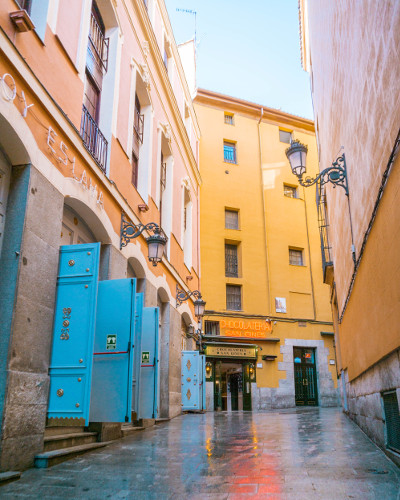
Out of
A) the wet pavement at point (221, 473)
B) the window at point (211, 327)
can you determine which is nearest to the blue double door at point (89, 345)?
the wet pavement at point (221, 473)

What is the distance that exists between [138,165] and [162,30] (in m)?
5.81

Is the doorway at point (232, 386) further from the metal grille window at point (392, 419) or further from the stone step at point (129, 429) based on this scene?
the metal grille window at point (392, 419)

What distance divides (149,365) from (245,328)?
43.4 ft

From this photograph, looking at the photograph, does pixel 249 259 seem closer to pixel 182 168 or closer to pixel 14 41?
pixel 182 168

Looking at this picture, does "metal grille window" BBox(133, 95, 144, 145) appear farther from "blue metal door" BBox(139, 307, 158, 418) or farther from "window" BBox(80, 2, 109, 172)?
"blue metal door" BBox(139, 307, 158, 418)

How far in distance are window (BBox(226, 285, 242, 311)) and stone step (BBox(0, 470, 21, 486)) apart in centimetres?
1829

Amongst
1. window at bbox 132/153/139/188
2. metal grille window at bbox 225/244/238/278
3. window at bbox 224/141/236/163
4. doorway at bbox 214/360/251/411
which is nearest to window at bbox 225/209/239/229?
metal grille window at bbox 225/244/238/278

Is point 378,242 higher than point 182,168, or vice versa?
point 182,168

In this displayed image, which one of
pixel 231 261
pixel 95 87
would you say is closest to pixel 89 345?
pixel 95 87

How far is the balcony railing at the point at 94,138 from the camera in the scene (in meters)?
8.58

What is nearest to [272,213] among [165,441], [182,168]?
[182,168]

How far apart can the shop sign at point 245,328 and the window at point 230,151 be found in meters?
9.07

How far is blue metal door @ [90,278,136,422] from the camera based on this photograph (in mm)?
6871

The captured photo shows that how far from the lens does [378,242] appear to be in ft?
17.5
